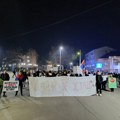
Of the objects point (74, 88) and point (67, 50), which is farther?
point (67, 50)

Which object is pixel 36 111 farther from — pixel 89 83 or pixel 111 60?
pixel 111 60

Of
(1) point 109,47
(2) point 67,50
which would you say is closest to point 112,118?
(2) point 67,50

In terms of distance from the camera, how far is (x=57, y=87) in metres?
15.9

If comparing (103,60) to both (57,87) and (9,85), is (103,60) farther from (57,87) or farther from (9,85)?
(9,85)

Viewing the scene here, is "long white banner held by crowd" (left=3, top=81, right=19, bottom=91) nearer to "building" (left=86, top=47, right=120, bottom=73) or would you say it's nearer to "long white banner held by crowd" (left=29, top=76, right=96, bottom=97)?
"long white banner held by crowd" (left=29, top=76, right=96, bottom=97)

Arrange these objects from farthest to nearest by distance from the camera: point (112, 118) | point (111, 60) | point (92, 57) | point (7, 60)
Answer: point (92, 57) → point (111, 60) → point (7, 60) → point (112, 118)

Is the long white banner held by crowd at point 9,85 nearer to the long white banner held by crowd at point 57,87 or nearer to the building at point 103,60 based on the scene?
the long white banner held by crowd at point 57,87

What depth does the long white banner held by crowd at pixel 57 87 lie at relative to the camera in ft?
51.7

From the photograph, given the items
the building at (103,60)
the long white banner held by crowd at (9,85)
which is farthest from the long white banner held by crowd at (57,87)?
the building at (103,60)

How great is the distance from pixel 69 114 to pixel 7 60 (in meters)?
73.4

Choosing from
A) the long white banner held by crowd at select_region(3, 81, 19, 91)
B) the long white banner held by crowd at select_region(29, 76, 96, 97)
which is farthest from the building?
the long white banner held by crowd at select_region(3, 81, 19, 91)

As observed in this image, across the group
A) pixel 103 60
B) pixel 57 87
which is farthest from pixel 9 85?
pixel 103 60

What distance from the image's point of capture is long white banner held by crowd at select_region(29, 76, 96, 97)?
620 inches

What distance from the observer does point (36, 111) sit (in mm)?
10602
